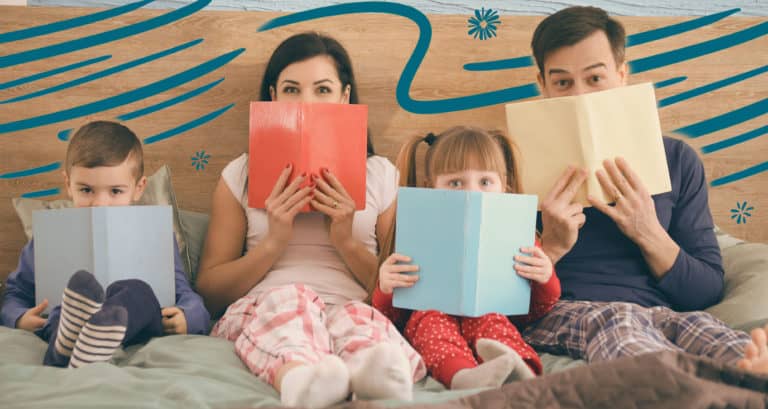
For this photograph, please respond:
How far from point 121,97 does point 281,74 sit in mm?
545

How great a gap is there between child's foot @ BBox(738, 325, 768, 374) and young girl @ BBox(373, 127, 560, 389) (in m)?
0.32

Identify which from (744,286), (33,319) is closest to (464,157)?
(744,286)

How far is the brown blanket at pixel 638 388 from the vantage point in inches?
35.0

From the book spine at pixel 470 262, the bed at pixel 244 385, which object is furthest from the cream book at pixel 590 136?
the bed at pixel 244 385

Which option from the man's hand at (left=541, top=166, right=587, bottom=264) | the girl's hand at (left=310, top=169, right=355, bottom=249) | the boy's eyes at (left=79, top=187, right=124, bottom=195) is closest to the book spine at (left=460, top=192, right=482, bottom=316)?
the man's hand at (left=541, top=166, right=587, bottom=264)

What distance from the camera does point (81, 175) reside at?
148cm

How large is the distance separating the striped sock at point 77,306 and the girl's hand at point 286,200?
41 centimetres

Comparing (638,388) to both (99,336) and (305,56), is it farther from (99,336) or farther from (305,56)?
(305,56)

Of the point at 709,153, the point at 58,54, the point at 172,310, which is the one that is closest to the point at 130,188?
the point at 172,310

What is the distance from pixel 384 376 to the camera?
0.97 meters

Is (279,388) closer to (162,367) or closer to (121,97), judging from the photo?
(162,367)

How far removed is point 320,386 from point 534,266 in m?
0.51

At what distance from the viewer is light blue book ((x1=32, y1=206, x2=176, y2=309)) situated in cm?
136

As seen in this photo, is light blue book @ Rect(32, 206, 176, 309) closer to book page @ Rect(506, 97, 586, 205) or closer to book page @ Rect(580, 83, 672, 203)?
book page @ Rect(506, 97, 586, 205)
